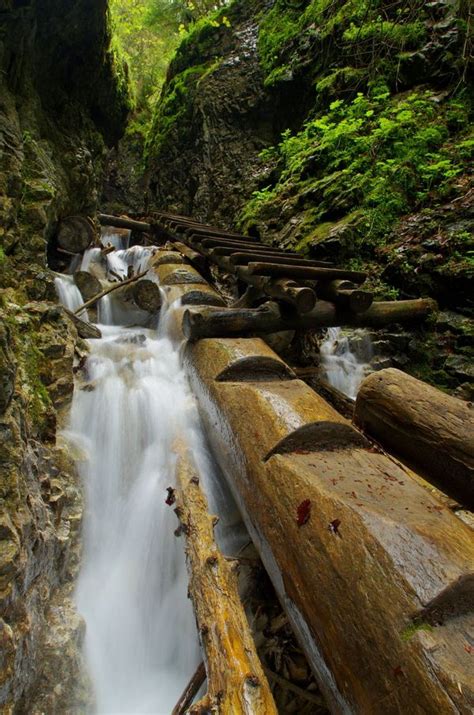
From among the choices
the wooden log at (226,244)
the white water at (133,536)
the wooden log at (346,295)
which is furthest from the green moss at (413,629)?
the wooden log at (226,244)

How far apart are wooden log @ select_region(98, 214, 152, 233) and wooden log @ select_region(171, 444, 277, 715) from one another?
1021 centimetres

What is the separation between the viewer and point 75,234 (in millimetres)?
7801

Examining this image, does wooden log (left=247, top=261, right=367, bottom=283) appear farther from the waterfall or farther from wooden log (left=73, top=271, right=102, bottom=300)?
wooden log (left=73, top=271, right=102, bottom=300)

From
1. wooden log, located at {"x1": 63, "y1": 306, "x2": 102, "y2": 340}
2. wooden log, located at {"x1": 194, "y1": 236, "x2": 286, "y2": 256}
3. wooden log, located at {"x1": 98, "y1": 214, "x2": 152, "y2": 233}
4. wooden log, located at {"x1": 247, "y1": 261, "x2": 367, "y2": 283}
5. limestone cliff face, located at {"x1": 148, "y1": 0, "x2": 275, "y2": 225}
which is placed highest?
limestone cliff face, located at {"x1": 148, "y1": 0, "x2": 275, "y2": 225}

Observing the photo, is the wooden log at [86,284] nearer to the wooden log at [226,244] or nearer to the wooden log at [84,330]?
the wooden log at [84,330]

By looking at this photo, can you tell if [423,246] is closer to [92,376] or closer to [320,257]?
[320,257]

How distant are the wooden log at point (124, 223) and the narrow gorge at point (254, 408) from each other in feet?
5.52

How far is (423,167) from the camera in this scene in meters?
5.59

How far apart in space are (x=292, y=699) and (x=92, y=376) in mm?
3261

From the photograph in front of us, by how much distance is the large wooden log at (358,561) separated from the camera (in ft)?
3.73

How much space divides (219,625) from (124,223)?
1124 cm

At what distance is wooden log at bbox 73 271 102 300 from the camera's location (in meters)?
6.45

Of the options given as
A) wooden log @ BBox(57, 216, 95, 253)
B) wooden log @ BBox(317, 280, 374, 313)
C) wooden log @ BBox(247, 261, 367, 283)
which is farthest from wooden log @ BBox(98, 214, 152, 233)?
wooden log @ BBox(317, 280, 374, 313)

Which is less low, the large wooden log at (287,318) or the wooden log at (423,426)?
the large wooden log at (287,318)
